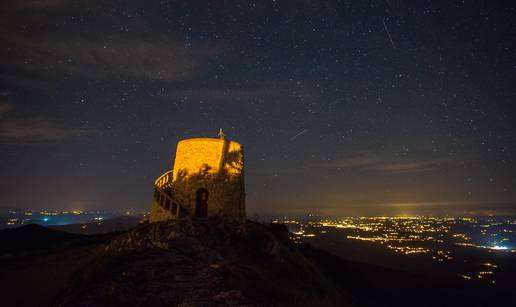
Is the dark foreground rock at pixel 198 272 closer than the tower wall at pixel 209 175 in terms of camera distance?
Yes

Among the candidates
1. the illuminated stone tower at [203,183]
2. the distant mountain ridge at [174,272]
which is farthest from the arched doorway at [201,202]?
the distant mountain ridge at [174,272]

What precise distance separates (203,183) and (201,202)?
136 cm

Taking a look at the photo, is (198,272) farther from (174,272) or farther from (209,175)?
(209,175)

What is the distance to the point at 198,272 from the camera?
1031 cm

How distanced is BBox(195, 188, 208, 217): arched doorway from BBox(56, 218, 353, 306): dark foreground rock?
417cm

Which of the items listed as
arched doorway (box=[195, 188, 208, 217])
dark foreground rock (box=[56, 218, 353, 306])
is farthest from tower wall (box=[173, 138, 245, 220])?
dark foreground rock (box=[56, 218, 353, 306])

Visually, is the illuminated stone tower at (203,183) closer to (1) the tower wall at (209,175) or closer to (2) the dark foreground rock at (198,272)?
(1) the tower wall at (209,175)

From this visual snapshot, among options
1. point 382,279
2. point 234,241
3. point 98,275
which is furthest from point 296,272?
point 382,279

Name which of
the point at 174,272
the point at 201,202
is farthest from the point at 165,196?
the point at 174,272

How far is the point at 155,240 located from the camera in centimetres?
1325

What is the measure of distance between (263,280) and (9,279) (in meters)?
15.4

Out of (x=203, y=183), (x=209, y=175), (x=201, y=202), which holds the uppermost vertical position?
(x=209, y=175)

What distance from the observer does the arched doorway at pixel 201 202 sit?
19.5 m

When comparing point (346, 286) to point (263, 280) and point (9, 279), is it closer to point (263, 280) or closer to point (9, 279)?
point (263, 280)
